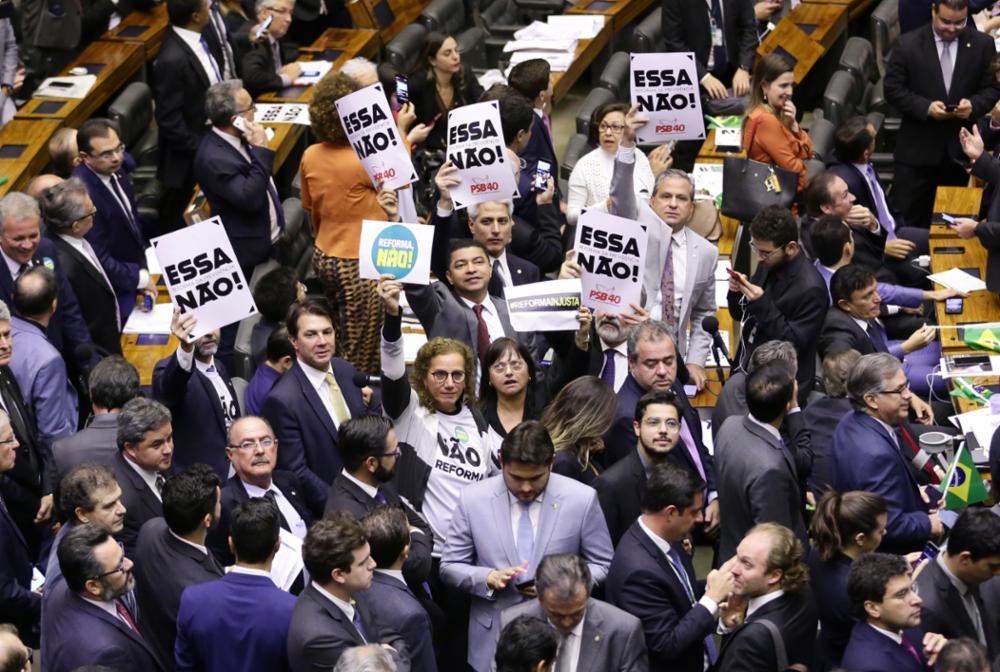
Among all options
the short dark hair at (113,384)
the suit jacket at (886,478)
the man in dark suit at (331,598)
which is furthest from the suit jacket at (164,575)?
the suit jacket at (886,478)

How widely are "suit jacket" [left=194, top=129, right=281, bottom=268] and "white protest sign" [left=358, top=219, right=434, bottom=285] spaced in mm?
1881

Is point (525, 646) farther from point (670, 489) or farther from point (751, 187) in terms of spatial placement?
point (751, 187)

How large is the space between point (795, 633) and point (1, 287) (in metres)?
4.37

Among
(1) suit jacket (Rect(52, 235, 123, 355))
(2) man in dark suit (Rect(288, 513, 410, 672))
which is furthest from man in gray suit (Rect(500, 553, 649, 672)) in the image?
(1) suit jacket (Rect(52, 235, 123, 355))

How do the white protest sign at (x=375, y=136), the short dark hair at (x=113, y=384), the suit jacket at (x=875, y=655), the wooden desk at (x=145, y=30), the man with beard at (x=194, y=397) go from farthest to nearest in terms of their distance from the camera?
the wooden desk at (x=145, y=30) → the white protest sign at (x=375, y=136) → the man with beard at (x=194, y=397) → the short dark hair at (x=113, y=384) → the suit jacket at (x=875, y=655)

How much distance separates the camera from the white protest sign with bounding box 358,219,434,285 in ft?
24.6

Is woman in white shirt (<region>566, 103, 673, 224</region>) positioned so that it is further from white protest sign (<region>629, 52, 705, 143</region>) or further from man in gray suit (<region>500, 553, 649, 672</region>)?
man in gray suit (<region>500, 553, 649, 672</region>)

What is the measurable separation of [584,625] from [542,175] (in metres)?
4.12

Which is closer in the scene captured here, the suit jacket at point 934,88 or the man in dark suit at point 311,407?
the man in dark suit at point 311,407

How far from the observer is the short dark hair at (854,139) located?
31.1 ft

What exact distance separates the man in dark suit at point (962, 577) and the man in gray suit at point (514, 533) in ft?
3.83

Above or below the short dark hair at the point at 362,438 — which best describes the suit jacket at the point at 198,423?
below

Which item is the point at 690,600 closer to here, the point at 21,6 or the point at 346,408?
the point at 346,408

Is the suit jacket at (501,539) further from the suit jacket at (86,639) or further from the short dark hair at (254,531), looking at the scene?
the suit jacket at (86,639)
